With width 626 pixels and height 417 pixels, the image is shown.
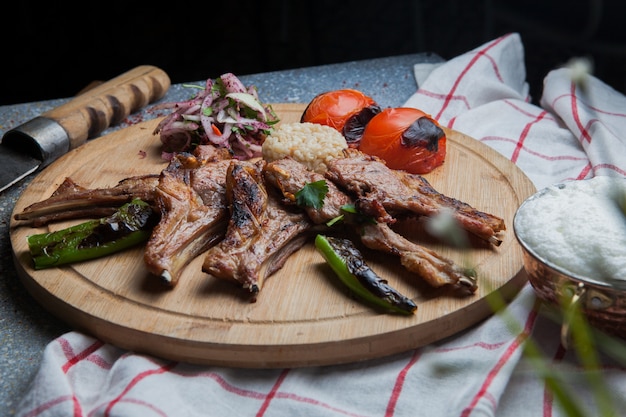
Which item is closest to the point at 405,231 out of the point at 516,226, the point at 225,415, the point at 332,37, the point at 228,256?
the point at 516,226

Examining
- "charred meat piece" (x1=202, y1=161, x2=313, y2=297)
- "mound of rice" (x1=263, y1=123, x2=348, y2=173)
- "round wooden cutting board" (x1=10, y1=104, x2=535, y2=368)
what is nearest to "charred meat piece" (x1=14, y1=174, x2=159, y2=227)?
"round wooden cutting board" (x1=10, y1=104, x2=535, y2=368)

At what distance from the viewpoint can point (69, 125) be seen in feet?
14.5

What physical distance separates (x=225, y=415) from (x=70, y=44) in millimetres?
6380

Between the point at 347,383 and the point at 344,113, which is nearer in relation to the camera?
the point at 347,383

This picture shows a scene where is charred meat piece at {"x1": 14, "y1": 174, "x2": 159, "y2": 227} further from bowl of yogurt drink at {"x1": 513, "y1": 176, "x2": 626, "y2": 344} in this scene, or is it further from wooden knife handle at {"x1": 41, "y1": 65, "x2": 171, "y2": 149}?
bowl of yogurt drink at {"x1": 513, "y1": 176, "x2": 626, "y2": 344}

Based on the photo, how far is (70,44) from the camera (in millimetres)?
7867

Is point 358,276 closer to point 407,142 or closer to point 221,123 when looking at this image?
point 407,142

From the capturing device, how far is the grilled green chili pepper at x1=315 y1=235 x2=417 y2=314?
280cm

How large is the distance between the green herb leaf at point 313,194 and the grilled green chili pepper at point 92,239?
0.72 m

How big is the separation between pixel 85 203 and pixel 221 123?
1102mm

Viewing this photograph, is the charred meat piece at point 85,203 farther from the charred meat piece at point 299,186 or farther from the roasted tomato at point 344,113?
the roasted tomato at point 344,113

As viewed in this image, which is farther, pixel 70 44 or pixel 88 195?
pixel 70 44

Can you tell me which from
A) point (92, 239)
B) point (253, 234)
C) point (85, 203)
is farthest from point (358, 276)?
point (85, 203)

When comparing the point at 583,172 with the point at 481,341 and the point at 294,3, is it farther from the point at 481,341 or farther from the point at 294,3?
the point at 294,3
